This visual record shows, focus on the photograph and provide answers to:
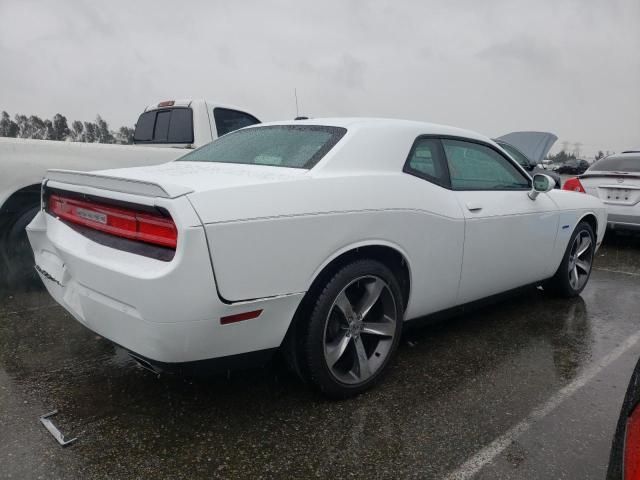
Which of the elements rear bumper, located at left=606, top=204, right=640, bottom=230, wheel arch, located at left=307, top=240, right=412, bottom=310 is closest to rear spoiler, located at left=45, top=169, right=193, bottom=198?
wheel arch, located at left=307, top=240, right=412, bottom=310

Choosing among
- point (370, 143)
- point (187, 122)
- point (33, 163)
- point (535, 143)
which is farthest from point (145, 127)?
point (535, 143)

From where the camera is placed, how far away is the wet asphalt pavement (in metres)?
2.02

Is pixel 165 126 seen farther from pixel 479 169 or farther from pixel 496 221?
pixel 496 221

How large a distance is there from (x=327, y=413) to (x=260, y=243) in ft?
3.19

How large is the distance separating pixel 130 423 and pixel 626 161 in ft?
24.4

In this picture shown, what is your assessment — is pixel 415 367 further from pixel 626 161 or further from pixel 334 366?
pixel 626 161

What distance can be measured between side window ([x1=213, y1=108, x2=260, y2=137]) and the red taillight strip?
13.0 ft

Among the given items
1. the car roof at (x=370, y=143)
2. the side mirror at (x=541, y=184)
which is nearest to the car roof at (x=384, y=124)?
the car roof at (x=370, y=143)

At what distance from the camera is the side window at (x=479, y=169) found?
3.13 metres

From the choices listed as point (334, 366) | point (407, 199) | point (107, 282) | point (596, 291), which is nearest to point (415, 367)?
point (334, 366)

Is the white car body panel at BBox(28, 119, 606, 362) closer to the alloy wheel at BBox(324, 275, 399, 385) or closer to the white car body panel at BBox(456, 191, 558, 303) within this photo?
the white car body panel at BBox(456, 191, 558, 303)

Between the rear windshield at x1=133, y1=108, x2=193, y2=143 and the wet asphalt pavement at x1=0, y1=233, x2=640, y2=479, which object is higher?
the rear windshield at x1=133, y1=108, x2=193, y2=143

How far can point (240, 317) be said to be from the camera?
2027mm

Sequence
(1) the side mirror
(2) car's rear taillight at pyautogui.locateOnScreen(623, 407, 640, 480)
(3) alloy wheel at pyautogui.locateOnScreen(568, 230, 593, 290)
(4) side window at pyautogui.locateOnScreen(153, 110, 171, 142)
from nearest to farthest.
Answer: (2) car's rear taillight at pyautogui.locateOnScreen(623, 407, 640, 480), (1) the side mirror, (3) alloy wheel at pyautogui.locateOnScreen(568, 230, 593, 290), (4) side window at pyautogui.locateOnScreen(153, 110, 171, 142)
